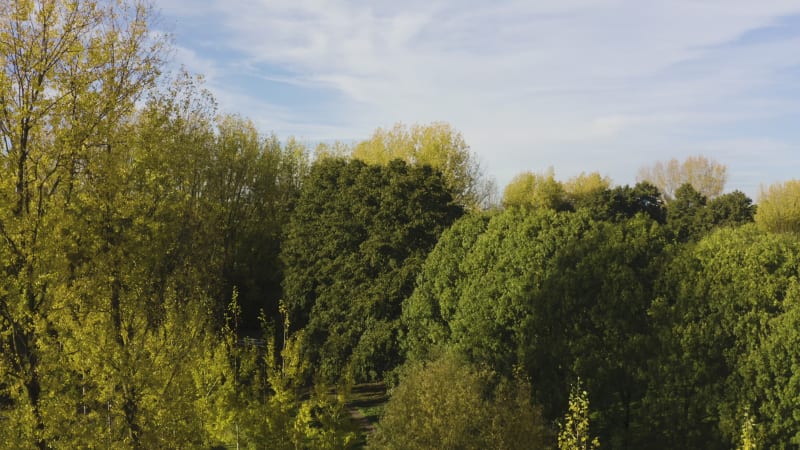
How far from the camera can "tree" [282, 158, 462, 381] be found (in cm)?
3597

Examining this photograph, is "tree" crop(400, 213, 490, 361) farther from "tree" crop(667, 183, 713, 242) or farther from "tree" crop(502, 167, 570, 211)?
"tree" crop(502, 167, 570, 211)

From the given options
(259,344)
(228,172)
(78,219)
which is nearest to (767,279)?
(78,219)

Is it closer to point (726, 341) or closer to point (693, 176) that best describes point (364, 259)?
point (726, 341)

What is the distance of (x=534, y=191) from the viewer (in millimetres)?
84625

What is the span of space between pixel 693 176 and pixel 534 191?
32.7m

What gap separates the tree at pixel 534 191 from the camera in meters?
83.2

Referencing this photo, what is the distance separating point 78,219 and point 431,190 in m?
22.6

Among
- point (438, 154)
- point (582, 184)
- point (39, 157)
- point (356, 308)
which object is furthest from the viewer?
point (582, 184)

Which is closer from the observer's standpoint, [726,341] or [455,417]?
[455,417]

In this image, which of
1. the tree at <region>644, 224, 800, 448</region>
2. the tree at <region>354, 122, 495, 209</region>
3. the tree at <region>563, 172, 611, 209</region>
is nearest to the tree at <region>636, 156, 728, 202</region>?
the tree at <region>563, 172, 611, 209</region>

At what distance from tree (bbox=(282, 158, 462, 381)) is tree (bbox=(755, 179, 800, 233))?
45673 millimetres

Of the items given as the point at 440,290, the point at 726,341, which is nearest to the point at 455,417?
the point at 726,341

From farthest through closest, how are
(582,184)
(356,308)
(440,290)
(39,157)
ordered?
(582,184) → (356,308) → (440,290) → (39,157)

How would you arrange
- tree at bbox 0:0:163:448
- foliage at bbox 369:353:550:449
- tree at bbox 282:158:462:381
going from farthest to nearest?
tree at bbox 282:158:462:381 < foliage at bbox 369:353:550:449 < tree at bbox 0:0:163:448
